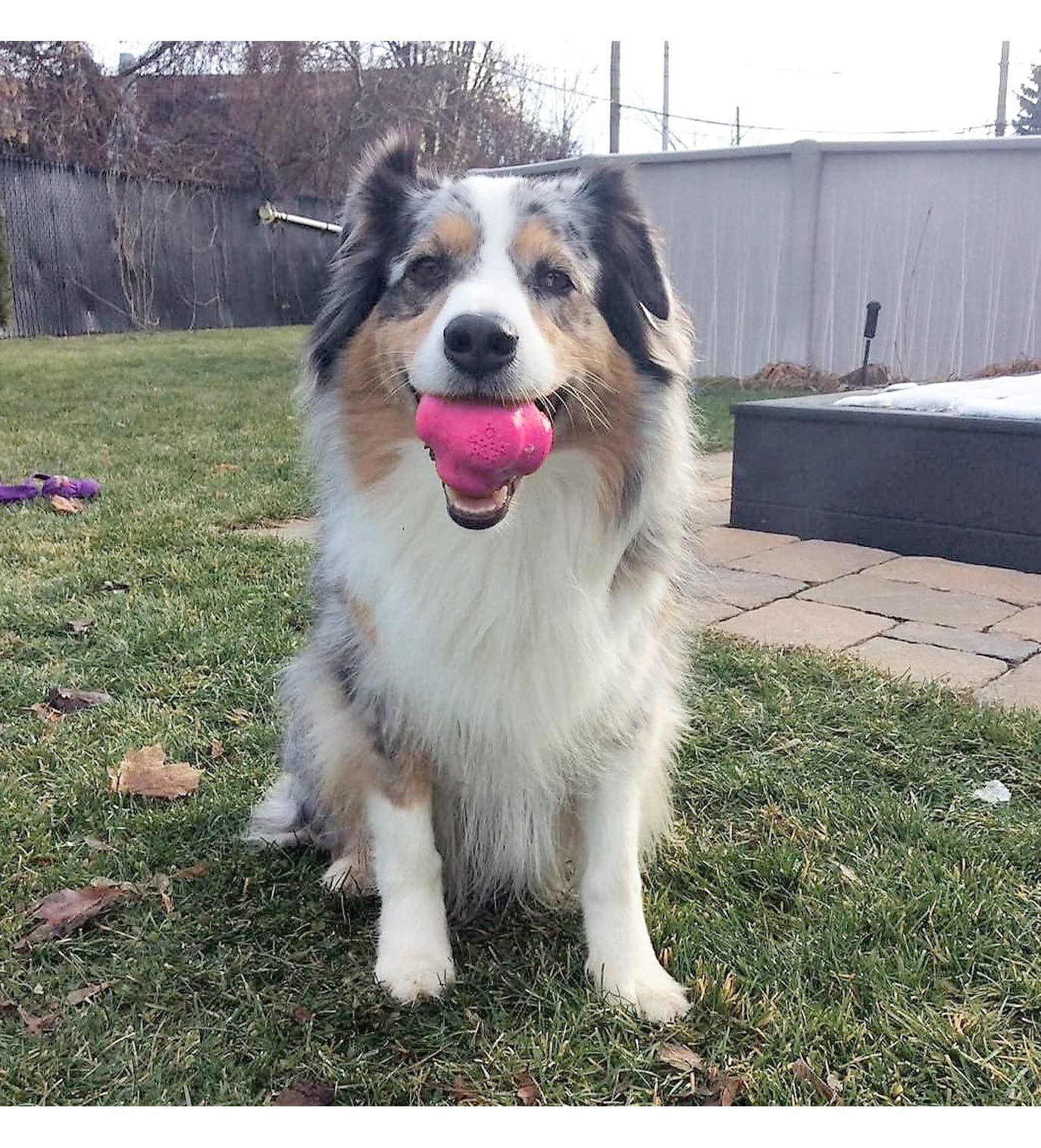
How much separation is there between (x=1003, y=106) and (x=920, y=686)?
2.70 meters

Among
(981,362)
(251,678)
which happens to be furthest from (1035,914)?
(981,362)

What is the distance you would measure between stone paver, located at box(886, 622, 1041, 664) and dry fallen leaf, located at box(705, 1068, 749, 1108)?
236 cm

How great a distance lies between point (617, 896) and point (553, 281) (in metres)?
1.27

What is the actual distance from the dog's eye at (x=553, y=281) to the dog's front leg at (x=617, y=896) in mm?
967

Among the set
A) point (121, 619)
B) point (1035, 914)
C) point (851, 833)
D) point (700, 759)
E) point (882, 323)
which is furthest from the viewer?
point (882, 323)

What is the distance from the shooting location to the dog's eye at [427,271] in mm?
2113

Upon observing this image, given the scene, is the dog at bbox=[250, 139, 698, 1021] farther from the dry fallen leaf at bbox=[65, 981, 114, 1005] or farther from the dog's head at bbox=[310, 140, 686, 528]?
the dry fallen leaf at bbox=[65, 981, 114, 1005]

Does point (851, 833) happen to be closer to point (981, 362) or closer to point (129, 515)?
point (129, 515)

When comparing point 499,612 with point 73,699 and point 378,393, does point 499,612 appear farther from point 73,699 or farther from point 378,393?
point 73,699

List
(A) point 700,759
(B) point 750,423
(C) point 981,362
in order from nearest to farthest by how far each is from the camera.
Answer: (A) point 700,759, (B) point 750,423, (C) point 981,362

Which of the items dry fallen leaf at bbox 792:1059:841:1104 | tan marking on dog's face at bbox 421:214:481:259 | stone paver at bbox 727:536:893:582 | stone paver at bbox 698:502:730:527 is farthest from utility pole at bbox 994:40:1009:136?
stone paver at bbox 698:502:730:527

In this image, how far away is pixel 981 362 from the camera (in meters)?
9.72

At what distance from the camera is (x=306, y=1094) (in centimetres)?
183

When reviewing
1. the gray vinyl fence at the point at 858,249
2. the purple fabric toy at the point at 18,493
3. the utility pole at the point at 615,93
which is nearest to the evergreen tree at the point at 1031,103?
the gray vinyl fence at the point at 858,249
